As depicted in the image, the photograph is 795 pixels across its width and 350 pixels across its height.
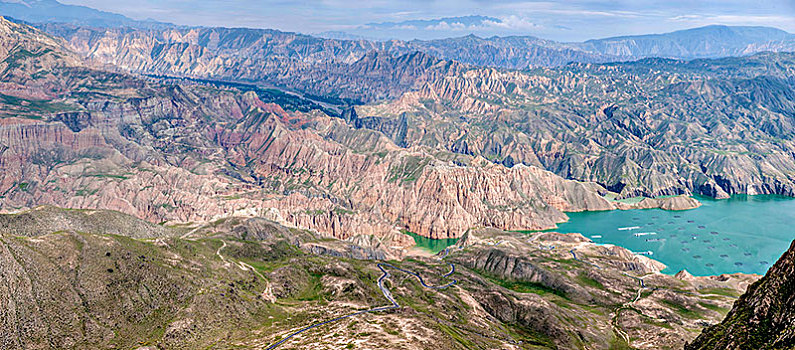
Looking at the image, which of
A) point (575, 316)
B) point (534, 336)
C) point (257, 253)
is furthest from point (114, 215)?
point (575, 316)

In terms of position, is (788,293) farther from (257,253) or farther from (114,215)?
(114,215)

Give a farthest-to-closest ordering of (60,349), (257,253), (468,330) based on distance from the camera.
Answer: (257,253), (468,330), (60,349)

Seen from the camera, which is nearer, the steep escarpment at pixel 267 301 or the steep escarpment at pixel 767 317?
the steep escarpment at pixel 767 317

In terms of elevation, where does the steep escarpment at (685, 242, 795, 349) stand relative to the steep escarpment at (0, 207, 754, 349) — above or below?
above

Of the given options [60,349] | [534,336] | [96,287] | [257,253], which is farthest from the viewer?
[257,253]

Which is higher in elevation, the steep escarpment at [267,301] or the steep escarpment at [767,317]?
the steep escarpment at [767,317]

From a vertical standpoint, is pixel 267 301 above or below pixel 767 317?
below

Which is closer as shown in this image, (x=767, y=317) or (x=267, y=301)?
(x=767, y=317)

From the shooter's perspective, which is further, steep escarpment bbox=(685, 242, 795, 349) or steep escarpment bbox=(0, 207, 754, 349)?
steep escarpment bbox=(0, 207, 754, 349)
